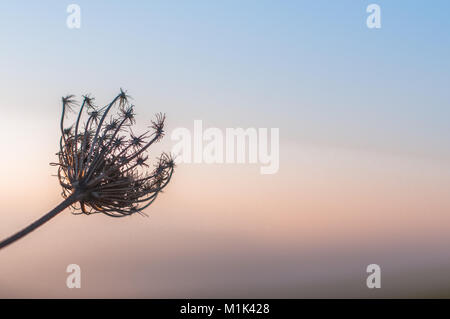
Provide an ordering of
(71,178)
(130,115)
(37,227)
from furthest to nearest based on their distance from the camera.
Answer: (130,115) → (71,178) → (37,227)

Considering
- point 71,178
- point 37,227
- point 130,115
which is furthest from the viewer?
point 130,115

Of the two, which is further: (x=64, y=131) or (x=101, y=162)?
(x=64, y=131)

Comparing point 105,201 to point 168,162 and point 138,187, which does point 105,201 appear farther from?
point 168,162
